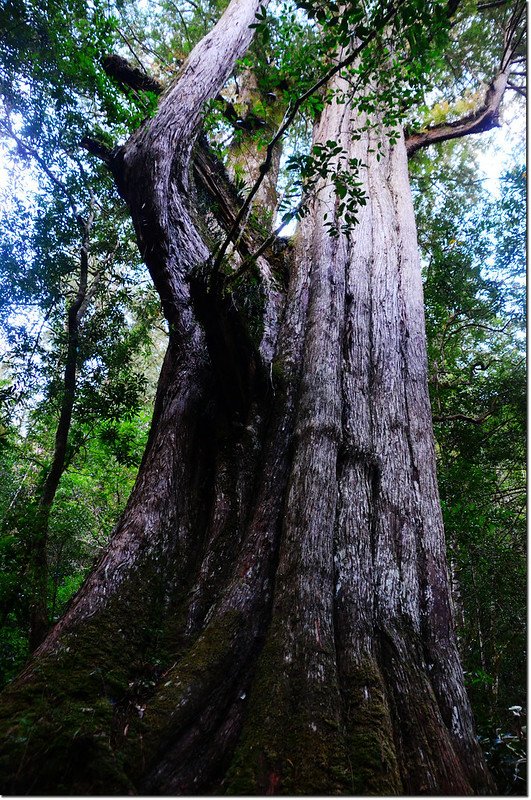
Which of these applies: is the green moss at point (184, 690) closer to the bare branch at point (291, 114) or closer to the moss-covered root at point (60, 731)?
the moss-covered root at point (60, 731)

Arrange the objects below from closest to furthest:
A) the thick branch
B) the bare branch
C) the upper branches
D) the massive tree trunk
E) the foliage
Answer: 1. the massive tree trunk
2. the bare branch
3. the foliage
4. the upper branches
5. the thick branch

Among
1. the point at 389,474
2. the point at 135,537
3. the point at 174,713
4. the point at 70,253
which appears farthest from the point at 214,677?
the point at 70,253

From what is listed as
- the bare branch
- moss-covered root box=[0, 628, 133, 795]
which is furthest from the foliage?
the bare branch

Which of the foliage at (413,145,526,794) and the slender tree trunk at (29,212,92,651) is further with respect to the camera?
the foliage at (413,145,526,794)

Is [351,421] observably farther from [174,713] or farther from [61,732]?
[61,732]

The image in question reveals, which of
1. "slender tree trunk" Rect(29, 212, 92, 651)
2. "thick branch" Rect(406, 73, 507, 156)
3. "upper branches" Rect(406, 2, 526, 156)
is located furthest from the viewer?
"thick branch" Rect(406, 73, 507, 156)

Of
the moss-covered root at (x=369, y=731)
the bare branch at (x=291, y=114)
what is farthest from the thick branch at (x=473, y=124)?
the moss-covered root at (x=369, y=731)

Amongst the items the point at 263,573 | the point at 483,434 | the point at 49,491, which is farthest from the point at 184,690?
the point at 483,434

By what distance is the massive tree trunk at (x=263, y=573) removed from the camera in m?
1.65

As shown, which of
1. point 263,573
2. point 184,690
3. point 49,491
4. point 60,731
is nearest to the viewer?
point 60,731

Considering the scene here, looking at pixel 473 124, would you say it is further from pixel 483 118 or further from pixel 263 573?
pixel 263 573

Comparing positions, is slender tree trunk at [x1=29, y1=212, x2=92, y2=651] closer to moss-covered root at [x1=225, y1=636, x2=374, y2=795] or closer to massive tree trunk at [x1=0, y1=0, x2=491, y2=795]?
massive tree trunk at [x1=0, y1=0, x2=491, y2=795]

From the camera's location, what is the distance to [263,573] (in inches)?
90.2

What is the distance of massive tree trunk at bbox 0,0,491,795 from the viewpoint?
1647 mm
